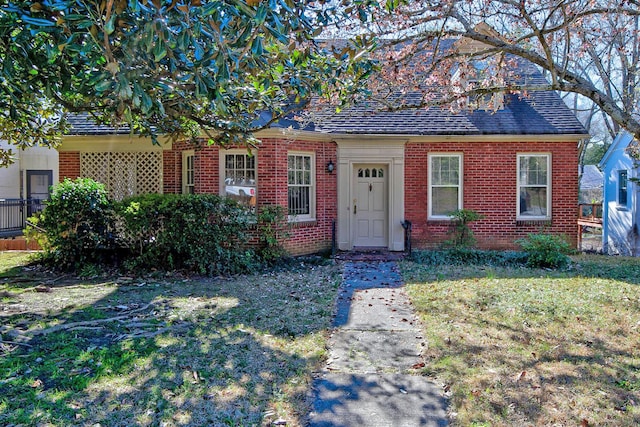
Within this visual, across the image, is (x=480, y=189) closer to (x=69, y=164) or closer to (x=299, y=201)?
(x=299, y=201)

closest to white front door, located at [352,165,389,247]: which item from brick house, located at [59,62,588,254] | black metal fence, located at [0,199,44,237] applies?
brick house, located at [59,62,588,254]

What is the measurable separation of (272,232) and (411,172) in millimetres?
4359

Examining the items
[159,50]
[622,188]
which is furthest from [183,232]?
[622,188]

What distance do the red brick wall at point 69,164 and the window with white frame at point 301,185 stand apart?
6.08 m

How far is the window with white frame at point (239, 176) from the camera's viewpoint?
1165 cm

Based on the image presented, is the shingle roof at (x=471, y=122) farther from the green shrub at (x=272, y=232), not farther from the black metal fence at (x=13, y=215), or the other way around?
the black metal fence at (x=13, y=215)

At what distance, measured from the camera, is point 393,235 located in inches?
507

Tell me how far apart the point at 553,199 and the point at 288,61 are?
984 cm

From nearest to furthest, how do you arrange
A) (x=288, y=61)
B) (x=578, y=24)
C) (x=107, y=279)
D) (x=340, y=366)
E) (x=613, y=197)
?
1. (x=340, y=366)
2. (x=288, y=61)
3. (x=578, y=24)
4. (x=107, y=279)
5. (x=613, y=197)

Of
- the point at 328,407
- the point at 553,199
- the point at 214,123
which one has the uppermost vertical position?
the point at 214,123

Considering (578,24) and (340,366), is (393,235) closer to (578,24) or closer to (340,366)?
(578,24)

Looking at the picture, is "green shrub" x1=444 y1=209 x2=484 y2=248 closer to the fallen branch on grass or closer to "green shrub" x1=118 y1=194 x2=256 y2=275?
"green shrub" x1=118 y1=194 x2=256 y2=275

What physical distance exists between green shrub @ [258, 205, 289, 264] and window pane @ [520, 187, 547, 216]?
21.7 feet

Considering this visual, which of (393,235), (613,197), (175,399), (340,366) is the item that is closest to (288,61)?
(340,366)
